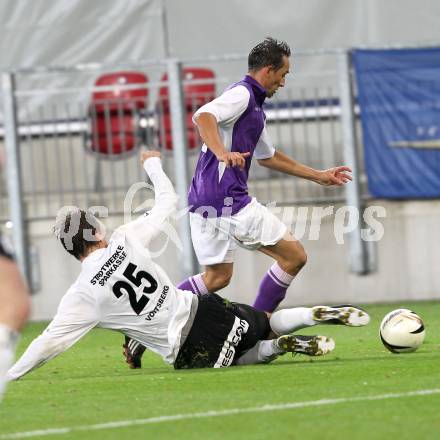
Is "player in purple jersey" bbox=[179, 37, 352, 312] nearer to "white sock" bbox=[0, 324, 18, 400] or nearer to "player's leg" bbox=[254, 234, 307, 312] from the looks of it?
"player's leg" bbox=[254, 234, 307, 312]

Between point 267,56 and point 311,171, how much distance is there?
0.93m

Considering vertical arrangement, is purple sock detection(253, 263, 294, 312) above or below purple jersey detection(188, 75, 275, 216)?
below

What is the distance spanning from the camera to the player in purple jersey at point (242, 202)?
29.9 ft

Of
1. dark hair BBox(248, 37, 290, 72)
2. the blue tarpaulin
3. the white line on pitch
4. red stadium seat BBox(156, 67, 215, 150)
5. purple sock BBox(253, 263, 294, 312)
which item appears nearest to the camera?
the white line on pitch

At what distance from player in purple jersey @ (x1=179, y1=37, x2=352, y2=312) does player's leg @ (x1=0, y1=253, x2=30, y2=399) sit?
3.51 m

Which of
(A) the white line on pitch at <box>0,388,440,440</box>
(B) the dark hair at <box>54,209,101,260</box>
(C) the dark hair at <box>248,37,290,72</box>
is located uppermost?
(C) the dark hair at <box>248,37,290,72</box>

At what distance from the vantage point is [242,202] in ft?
30.3

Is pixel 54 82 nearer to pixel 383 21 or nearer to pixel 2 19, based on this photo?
pixel 2 19

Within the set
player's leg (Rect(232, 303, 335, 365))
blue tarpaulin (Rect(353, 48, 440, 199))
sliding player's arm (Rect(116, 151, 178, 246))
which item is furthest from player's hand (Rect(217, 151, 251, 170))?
blue tarpaulin (Rect(353, 48, 440, 199))

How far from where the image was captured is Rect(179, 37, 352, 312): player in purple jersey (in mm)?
9117

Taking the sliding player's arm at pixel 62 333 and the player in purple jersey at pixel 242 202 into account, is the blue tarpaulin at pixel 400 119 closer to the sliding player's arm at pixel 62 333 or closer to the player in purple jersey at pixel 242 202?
the player in purple jersey at pixel 242 202

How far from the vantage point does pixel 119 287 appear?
310 inches

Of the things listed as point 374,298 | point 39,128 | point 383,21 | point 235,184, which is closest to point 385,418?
point 235,184

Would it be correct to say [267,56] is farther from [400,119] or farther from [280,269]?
[400,119]
